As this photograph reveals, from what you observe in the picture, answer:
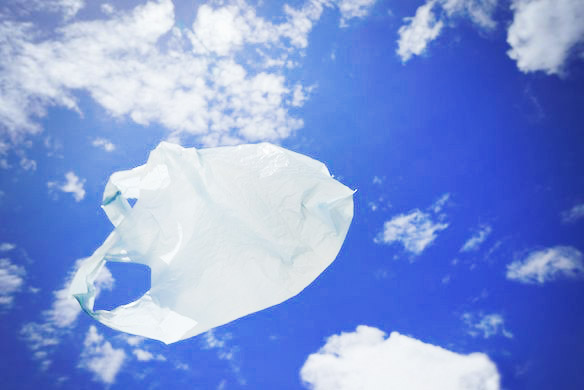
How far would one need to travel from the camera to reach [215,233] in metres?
1.94

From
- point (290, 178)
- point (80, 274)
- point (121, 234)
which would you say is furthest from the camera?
point (290, 178)

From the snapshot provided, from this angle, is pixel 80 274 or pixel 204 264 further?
pixel 204 264

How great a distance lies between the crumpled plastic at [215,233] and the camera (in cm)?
177

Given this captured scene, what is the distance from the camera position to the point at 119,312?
1755 mm

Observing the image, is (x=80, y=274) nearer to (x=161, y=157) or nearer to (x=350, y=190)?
(x=161, y=157)

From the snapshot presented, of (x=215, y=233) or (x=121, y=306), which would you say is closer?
(x=121, y=306)

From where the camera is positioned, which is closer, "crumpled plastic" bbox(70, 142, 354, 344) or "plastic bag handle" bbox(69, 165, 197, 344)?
"plastic bag handle" bbox(69, 165, 197, 344)

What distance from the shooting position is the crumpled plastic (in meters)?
1.77

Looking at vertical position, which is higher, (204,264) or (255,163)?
(255,163)

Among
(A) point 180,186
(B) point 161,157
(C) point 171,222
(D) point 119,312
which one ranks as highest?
(B) point 161,157

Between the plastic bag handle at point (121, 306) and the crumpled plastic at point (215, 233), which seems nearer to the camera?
the plastic bag handle at point (121, 306)

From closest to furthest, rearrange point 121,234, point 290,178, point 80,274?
point 80,274 < point 121,234 < point 290,178

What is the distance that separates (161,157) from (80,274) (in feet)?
2.95

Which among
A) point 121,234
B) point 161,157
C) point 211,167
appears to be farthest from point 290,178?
point 121,234
